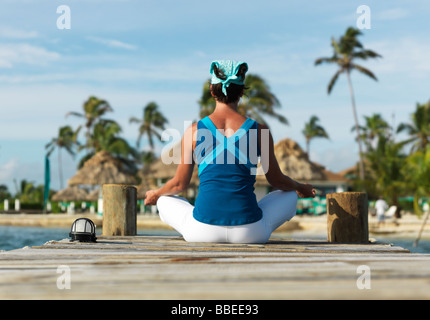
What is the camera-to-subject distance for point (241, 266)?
293 cm

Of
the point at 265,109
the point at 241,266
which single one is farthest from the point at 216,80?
the point at 265,109

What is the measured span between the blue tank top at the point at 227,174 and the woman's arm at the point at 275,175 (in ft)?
0.43

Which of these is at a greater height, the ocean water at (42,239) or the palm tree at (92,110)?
the palm tree at (92,110)

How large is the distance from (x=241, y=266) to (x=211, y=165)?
1.36 metres

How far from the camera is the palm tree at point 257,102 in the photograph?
35406 millimetres

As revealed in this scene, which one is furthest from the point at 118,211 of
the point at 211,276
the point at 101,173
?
the point at 101,173

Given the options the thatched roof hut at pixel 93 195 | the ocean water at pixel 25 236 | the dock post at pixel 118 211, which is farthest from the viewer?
the thatched roof hut at pixel 93 195

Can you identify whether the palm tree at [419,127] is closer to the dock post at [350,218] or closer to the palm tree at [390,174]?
the palm tree at [390,174]

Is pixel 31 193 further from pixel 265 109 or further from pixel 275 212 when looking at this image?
pixel 275 212

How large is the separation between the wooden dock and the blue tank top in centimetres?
57

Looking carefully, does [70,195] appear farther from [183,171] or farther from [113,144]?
[183,171]

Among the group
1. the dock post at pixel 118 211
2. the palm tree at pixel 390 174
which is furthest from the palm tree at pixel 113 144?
the dock post at pixel 118 211

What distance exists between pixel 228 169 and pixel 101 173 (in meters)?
38.6

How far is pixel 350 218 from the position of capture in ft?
16.8
